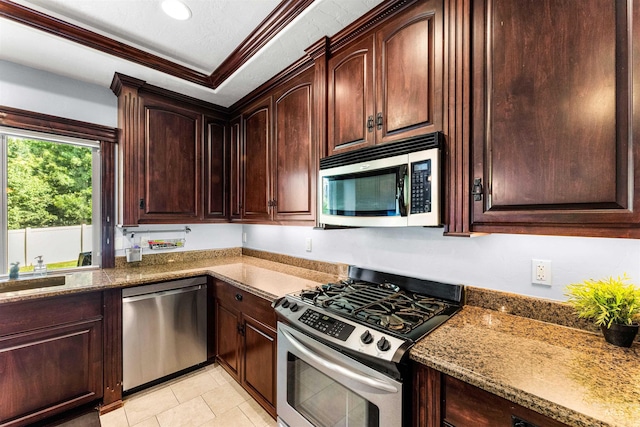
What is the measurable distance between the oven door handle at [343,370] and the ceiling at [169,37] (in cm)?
179

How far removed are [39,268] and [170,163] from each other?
49.6 inches

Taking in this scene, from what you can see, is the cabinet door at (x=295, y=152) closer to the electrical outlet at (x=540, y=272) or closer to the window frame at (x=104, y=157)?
the electrical outlet at (x=540, y=272)

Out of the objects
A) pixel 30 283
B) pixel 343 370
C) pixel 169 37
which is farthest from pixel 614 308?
pixel 30 283

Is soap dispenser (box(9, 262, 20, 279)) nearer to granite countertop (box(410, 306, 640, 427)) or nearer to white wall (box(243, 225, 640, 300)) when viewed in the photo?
white wall (box(243, 225, 640, 300))

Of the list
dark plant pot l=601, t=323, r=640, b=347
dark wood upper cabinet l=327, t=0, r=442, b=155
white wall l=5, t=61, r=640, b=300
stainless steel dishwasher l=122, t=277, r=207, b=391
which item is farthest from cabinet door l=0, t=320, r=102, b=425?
dark plant pot l=601, t=323, r=640, b=347

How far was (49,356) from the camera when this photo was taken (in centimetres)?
178

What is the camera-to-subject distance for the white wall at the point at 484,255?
1.09m

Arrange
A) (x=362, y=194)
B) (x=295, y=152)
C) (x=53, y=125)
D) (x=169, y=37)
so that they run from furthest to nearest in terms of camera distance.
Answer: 1. (x=53, y=125)
2. (x=295, y=152)
3. (x=169, y=37)
4. (x=362, y=194)

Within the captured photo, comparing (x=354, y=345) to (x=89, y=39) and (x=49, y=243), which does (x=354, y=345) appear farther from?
(x=49, y=243)

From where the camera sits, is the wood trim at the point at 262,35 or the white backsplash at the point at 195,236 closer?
the wood trim at the point at 262,35

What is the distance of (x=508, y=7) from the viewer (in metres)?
1.03

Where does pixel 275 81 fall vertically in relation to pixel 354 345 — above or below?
above

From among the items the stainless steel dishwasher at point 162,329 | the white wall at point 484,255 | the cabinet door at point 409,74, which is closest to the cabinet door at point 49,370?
the stainless steel dishwasher at point 162,329

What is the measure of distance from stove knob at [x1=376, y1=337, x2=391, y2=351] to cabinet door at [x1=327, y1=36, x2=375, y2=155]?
0.97 meters
